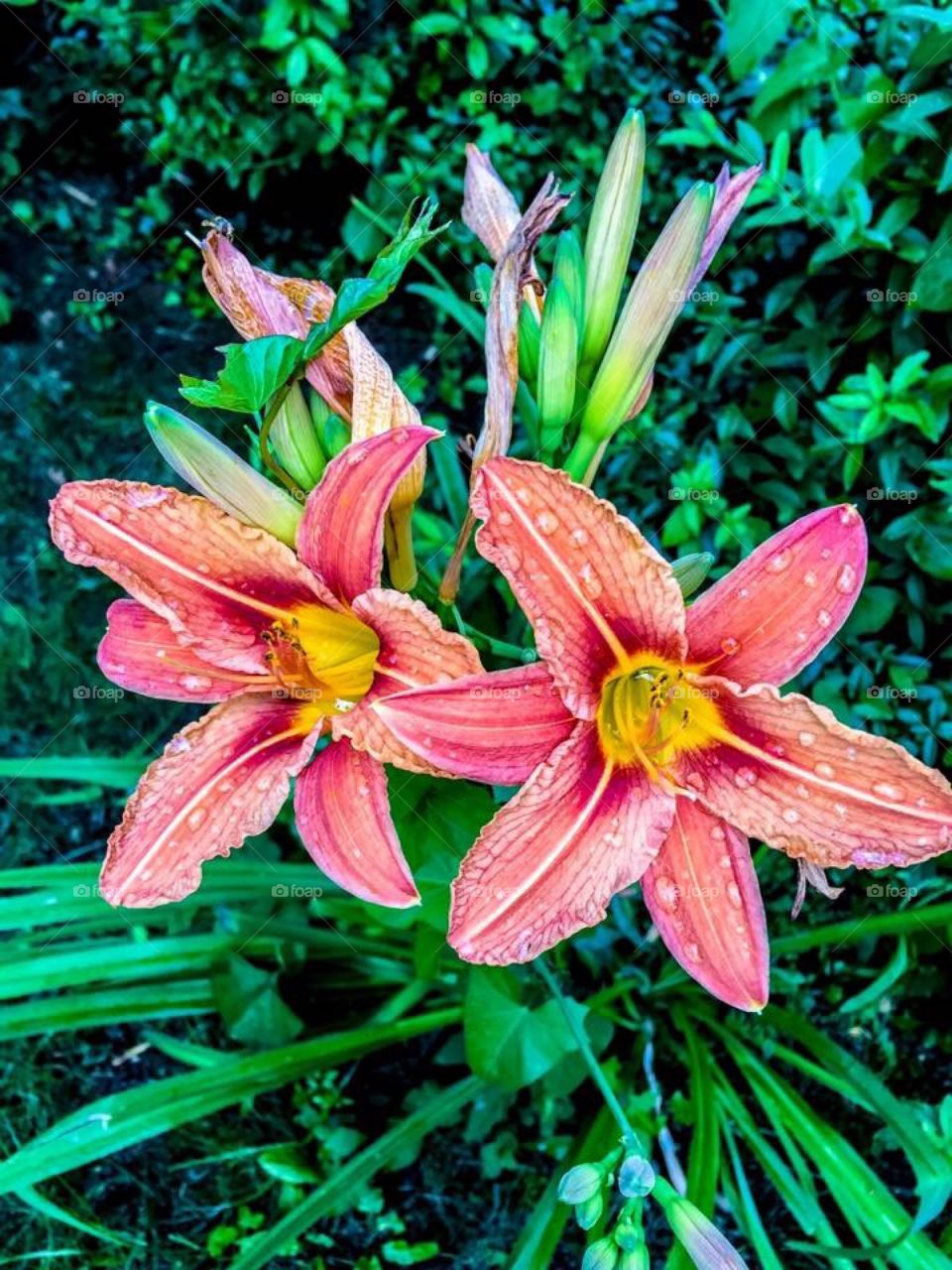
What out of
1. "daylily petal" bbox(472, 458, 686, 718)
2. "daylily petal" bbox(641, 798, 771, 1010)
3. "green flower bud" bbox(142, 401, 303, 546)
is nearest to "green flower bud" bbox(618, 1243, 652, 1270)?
"daylily petal" bbox(641, 798, 771, 1010)

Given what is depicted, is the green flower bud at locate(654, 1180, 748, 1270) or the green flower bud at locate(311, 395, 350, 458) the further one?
the green flower bud at locate(311, 395, 350, 458)

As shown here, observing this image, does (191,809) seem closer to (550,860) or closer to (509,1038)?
(550,860)

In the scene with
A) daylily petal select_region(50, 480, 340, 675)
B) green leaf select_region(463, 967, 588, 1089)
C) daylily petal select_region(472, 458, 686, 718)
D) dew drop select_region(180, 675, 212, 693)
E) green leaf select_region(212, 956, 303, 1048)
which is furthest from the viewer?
green leaf select_region(212, 956, 303, 1048)

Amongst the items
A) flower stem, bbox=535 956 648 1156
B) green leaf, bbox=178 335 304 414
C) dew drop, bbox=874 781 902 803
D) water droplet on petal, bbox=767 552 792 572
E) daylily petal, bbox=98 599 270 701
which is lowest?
flower stem, bbox=535 956 648 1156

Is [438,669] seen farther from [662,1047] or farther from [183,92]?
[183,92]

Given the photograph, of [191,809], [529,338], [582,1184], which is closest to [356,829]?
[191,809]

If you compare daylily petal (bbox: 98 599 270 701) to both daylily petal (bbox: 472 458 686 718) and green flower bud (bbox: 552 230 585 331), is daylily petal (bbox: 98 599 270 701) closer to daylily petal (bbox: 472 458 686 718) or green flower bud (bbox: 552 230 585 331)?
daylily petal (bbox: 472 458 686 718)

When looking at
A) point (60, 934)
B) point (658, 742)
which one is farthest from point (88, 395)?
point (658, 742)

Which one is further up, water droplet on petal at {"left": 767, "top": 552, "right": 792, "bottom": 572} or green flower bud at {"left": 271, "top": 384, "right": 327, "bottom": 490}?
green flower bud at {"left": 271, "top": 384, "right": 327, "bottom": 490}
